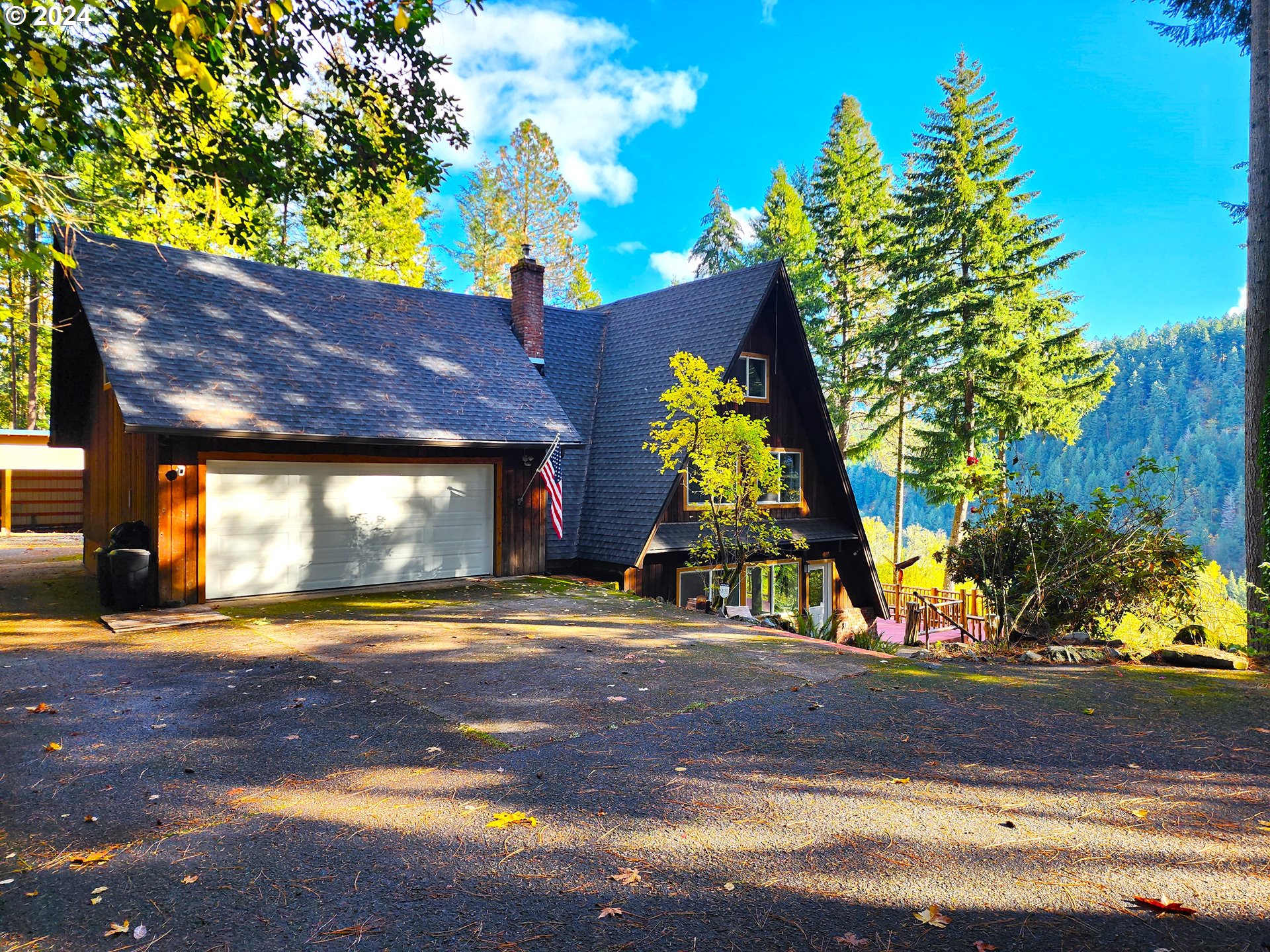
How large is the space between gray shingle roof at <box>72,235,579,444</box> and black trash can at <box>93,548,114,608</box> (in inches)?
82.6

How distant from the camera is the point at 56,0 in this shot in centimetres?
533

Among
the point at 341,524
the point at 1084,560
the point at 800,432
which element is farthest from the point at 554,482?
the point at 1084,560

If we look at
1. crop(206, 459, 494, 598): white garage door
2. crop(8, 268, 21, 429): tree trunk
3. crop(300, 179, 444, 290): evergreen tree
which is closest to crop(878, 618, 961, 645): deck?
crop(206, 459, 494, 598): white garage door

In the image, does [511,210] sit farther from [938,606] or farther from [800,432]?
[938,606]

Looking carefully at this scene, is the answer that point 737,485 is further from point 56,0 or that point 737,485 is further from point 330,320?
point 56,0

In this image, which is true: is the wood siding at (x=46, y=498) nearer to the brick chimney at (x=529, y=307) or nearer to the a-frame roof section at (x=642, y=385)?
the brick chimney at (x=529, y=307)

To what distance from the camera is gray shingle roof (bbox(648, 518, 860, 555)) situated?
47.8 ft

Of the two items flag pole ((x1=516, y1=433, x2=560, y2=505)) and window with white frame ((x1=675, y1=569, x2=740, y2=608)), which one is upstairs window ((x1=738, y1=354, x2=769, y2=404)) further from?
flag pole ((x1=516, y1=433, x2=560, y2=505))

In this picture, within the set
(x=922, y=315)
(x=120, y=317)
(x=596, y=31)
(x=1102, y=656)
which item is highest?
(x=596, y=31)

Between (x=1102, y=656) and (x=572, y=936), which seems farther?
(x=1102, y=656)

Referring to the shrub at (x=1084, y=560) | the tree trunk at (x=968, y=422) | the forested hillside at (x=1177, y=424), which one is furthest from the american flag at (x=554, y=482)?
the forested hillside at (x=1177, y=424)

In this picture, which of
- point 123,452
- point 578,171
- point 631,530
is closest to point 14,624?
point 123,452

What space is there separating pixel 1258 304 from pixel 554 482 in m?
10.9

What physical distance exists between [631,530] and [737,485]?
2763mm
